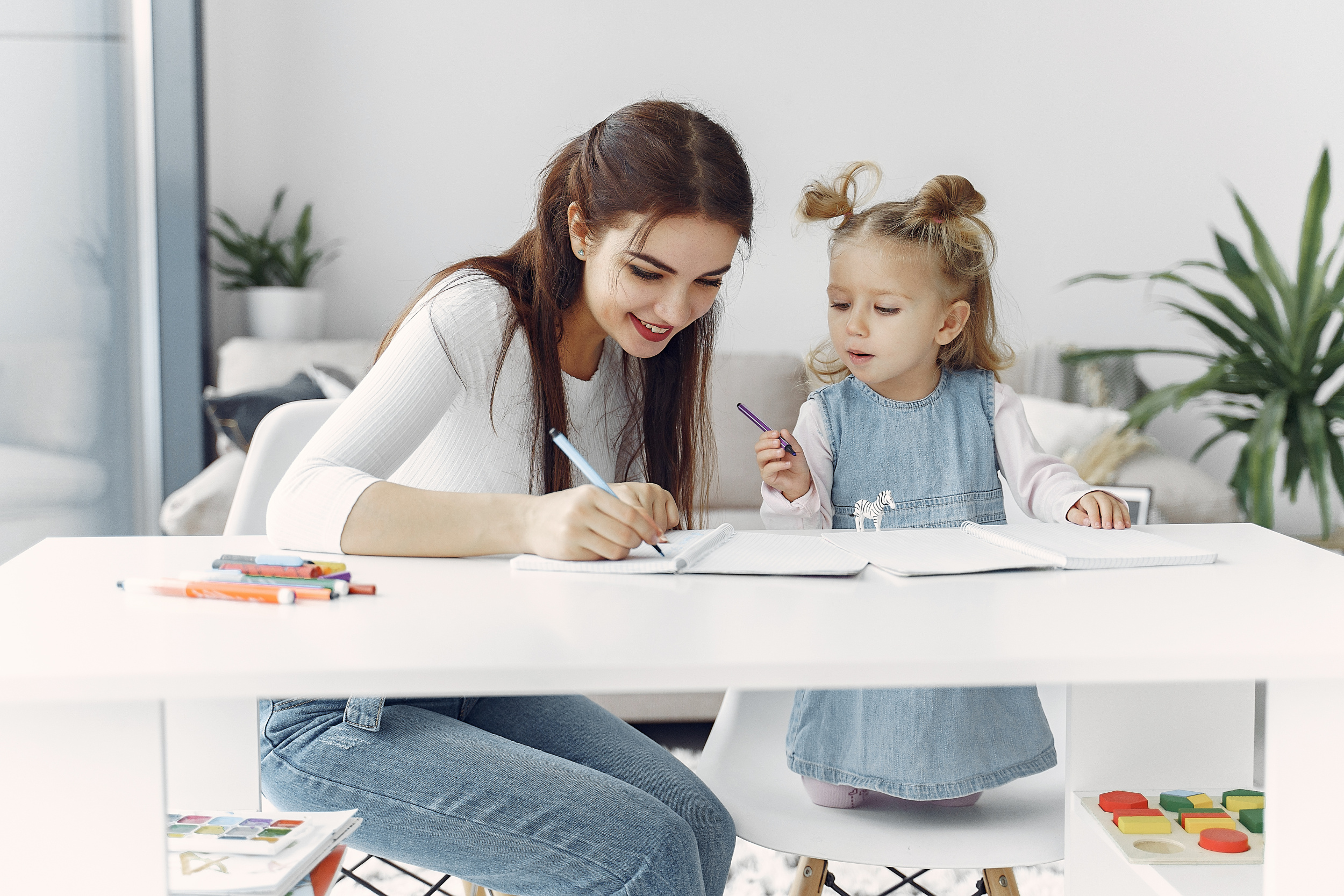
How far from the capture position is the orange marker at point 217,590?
2.31ft

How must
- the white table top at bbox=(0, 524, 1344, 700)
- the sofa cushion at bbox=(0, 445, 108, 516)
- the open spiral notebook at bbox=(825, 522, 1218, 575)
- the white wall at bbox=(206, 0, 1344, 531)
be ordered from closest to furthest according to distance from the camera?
1. the white table top at bbox=(0, 524, 1344, 700)
2. the open spiral notebook at bbox=(825, 522, 1218, 575)
3. the sofa cushion at bbox=(0, 445, 108, 516)
4. the white wall at bbox=(206, 0, 1344, 531)

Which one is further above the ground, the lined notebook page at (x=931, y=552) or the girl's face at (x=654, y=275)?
the girl's face at (x=654, y=275)

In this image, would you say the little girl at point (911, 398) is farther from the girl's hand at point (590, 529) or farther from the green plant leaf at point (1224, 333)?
the green plant leaf at point (1224, 333)

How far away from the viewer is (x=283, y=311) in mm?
3010

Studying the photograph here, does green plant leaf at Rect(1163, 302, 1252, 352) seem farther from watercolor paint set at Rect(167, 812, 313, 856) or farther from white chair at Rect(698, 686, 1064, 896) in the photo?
watercolor paint set at Rect(167, 812, 313, 856)

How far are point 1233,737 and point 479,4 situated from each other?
289 cm

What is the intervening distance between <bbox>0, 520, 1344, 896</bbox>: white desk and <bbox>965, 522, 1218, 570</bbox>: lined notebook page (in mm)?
41

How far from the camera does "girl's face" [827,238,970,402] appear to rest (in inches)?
47.1

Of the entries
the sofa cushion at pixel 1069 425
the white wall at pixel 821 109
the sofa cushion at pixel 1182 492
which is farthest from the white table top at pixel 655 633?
the white wall at pixel 821 109

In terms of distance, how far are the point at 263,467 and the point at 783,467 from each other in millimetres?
562

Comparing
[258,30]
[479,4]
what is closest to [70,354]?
[258,30]

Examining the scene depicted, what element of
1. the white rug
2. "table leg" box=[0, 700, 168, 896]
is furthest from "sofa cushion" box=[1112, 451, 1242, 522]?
"table leg" box=[0, 700, 168, 896]

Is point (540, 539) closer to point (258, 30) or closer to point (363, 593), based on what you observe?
point (363, 593)

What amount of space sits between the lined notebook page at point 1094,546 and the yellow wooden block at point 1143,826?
0.64 ft
